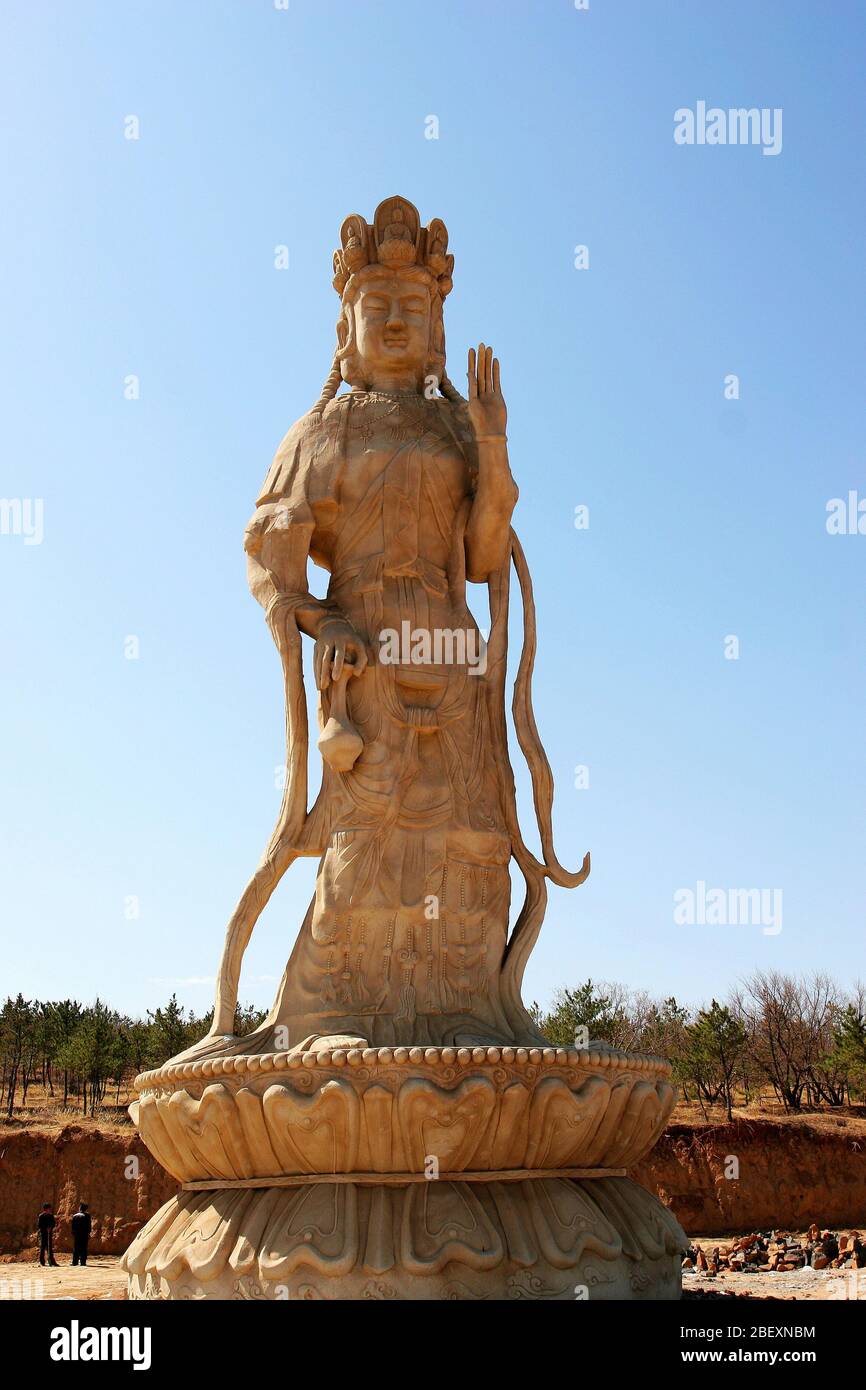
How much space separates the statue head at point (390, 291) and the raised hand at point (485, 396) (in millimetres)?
683

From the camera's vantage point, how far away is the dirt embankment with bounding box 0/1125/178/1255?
19.8 meters

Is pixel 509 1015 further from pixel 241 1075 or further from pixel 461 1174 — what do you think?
pixel 241 1075

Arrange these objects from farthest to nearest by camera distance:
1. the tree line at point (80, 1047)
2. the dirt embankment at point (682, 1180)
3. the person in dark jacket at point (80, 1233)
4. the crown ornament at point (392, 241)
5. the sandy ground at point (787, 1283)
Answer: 1. the tree line at point (80, 1047)
2. the dirt embankment at point (682, 1180)
3. the person in dark jacket at point (80, 1233)
4. the sandy ground at point (787, 1283)
5. the crown ornament at point (392, 241)

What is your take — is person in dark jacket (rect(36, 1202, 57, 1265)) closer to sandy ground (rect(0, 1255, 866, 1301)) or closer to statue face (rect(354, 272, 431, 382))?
sandy ground (rect(0, 1255, 866, 1301))

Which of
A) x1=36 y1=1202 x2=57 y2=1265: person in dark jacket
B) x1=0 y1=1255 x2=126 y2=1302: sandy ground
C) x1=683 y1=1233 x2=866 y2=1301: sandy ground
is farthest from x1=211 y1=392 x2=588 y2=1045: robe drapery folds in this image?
x1=36 y1=1202 x2=57 y2=1265: person in dark jacket

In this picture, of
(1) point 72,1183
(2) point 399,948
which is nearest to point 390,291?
(2) point 399,948

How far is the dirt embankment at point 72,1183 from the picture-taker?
Result: 65.1ft

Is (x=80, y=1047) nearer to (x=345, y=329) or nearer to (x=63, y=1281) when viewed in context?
(x=63, y=1281)

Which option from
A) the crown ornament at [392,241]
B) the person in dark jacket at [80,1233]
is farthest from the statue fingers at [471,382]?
the person in dark jacket at [80,1233]

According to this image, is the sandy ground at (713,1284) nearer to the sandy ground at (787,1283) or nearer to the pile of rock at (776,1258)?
the sandy ground at (787,1283)

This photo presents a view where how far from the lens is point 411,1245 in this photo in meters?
6.30

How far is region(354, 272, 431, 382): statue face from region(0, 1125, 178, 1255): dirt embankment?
15.0 metres

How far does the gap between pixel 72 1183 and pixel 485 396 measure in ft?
52.8
